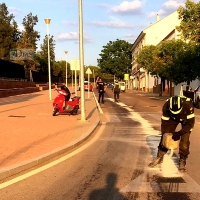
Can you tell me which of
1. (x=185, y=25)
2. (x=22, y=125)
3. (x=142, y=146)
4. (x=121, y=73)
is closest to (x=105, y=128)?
(x=22, y=125)

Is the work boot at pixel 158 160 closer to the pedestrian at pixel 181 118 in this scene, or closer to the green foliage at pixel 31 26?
the pedestrian at pixel 181 118

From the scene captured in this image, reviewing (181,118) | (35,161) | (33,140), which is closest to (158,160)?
(181,118)

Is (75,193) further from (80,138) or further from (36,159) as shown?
(80,138)

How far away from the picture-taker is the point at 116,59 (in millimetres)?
101062

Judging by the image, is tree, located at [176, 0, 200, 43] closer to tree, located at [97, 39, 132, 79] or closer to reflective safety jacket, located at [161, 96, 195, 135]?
reflective safety jacket, located at [161, 96, 195, 135]

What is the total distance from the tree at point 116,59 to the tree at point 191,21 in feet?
237

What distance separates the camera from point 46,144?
841 centimetres

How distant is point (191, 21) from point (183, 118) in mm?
22007

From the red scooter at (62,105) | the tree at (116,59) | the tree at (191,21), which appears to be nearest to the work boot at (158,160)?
the red scooter at (62,105)

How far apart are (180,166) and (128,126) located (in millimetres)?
6887

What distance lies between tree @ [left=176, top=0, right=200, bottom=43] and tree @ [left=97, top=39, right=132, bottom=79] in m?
72.2

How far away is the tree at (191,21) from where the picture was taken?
26.1m

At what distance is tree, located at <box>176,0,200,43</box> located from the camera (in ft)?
85.6

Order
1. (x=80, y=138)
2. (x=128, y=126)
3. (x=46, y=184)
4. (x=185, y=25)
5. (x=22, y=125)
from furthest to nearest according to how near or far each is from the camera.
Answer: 1. (x=185, y=25)
2. (x=128, y=126)
3. (x=22, y=125)
4. (x=80, y=138)
5. (x=46, y=184)
